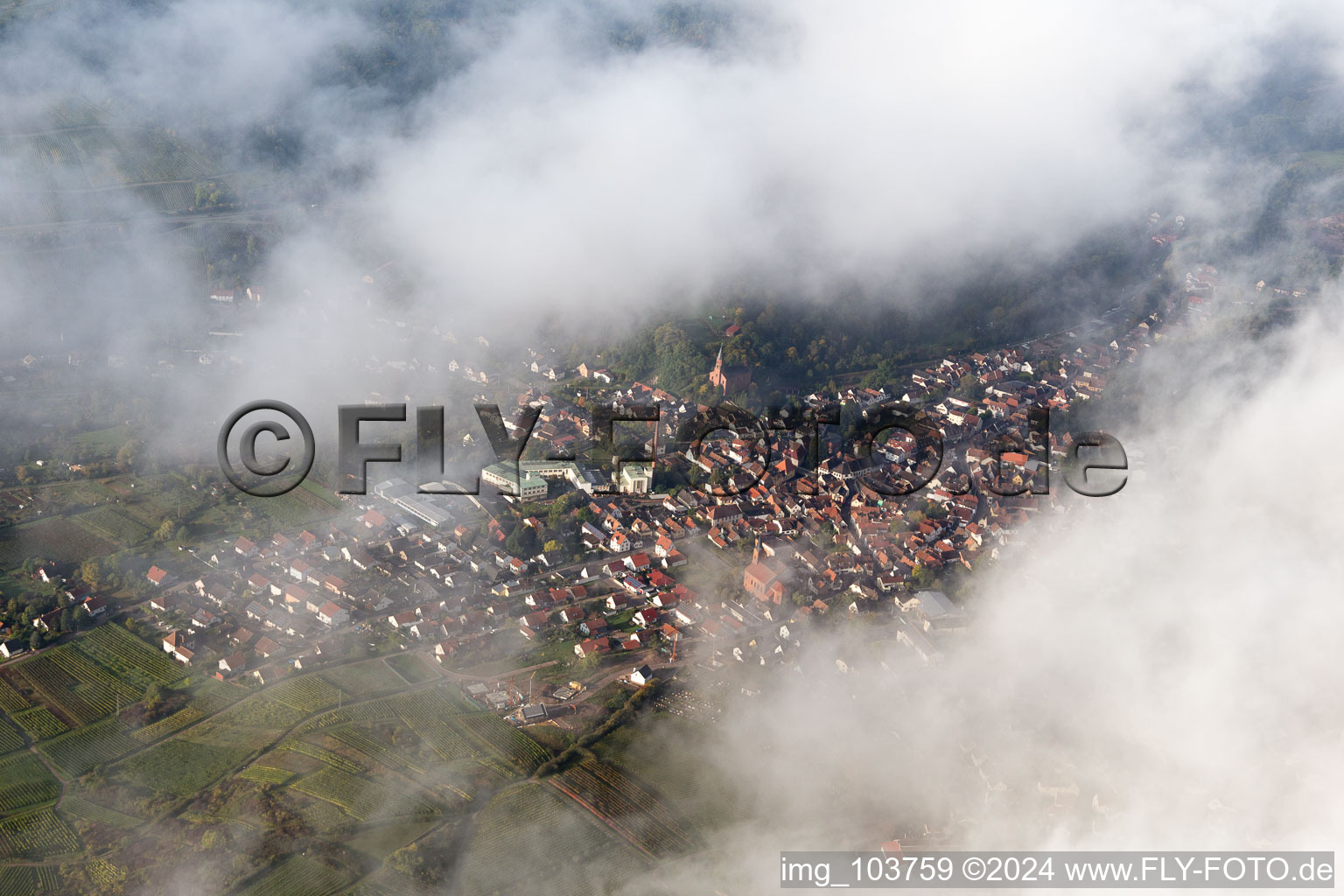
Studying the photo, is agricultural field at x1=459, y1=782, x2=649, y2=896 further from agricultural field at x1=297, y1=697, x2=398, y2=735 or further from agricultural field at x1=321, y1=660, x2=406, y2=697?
agricultural field at x1=321, y1=660, x2=406, y2=697

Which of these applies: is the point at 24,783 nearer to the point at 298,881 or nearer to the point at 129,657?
the point at 129,657

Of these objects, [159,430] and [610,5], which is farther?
[610,5]

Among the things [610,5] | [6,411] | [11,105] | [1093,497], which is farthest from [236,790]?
[610,5]

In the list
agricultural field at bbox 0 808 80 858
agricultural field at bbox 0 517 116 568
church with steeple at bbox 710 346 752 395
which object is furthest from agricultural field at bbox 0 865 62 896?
church with steeple at bbox 710 346 752 395

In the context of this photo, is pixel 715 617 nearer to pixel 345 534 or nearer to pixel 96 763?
pixel 345 534

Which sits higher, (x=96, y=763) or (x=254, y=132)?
(x=254, y=132)
